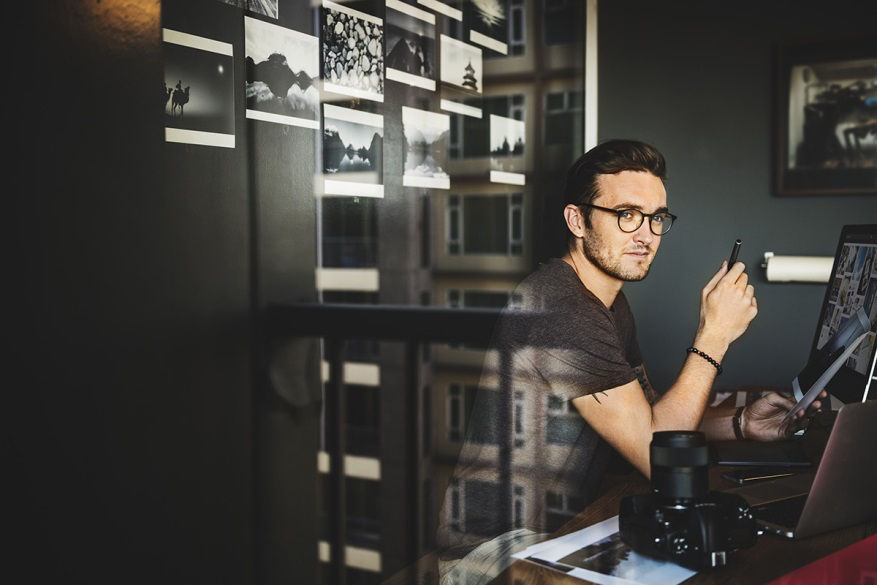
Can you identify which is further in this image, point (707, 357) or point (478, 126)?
point (478, 126)

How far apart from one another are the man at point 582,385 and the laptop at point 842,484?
0.31 metres

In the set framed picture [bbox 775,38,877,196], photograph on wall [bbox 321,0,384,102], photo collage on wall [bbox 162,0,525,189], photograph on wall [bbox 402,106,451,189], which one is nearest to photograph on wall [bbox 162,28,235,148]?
photo collage on wall [bbox 162,0,525,189]

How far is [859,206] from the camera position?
2549mm

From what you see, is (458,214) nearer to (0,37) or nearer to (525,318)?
(525,318)

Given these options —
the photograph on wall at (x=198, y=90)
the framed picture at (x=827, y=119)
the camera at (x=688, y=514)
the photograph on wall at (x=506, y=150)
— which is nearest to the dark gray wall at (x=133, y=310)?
the photograph on wall at (x=198, y=90)

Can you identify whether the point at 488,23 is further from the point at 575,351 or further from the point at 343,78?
the point at 575,351

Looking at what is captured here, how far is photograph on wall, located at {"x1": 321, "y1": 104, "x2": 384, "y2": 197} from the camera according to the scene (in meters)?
1.67

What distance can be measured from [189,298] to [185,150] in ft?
0.82

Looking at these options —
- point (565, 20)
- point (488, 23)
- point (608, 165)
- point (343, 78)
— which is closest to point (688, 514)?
point (608, 165)

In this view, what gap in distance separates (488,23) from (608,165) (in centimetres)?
84

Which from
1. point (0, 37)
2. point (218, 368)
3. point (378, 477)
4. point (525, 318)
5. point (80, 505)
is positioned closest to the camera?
point (0, 37)

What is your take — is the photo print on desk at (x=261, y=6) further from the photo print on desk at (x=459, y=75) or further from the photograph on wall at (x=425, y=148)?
the photo print on desk at (x=459, y=75)

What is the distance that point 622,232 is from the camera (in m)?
1.82

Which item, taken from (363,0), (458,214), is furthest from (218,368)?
(458,214)
